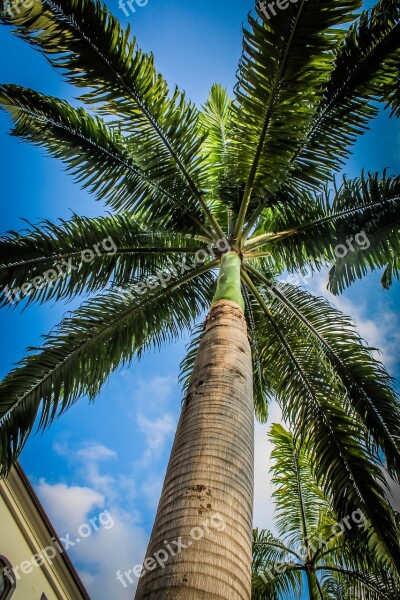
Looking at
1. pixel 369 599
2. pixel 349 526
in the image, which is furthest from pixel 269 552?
pixel 349 526

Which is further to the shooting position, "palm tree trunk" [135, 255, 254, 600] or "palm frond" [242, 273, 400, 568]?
"palm frond" [242, 273, 400, 568]

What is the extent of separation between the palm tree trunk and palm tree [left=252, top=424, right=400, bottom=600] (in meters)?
5.28

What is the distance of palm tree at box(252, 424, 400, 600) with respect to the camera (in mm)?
7465

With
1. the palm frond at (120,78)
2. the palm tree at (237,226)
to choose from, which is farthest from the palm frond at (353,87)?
the palm frond at (120,78)

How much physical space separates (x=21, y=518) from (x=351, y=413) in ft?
32.7

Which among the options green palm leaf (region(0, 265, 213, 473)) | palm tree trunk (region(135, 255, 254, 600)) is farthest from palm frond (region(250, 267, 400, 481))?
palm tree trunk (region(135, 255, 254, 600))

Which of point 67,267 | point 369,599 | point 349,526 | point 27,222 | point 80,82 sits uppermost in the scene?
point 80,82

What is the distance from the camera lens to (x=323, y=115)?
16.4 feet

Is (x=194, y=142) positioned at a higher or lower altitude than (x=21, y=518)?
higher

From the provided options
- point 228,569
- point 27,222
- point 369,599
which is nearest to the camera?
point 228,569

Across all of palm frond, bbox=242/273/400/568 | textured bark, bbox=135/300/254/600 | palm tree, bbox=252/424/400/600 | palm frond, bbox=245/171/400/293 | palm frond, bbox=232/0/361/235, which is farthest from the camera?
palm tree, bbox=252/424/400/600

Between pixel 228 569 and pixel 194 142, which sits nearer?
pixel 228 569

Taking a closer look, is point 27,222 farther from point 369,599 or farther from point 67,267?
point 369,599

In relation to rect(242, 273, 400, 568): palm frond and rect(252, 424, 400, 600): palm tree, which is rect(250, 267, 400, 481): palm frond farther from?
rect(252, 424, 400, 600): palm tree
